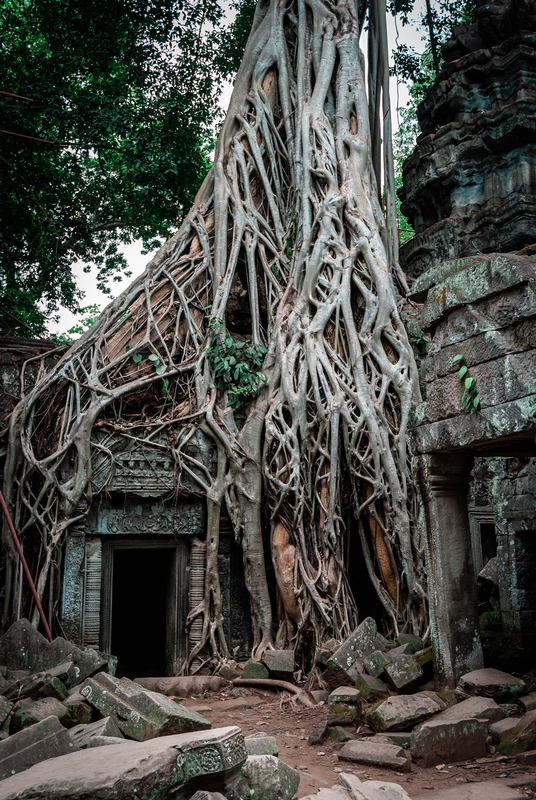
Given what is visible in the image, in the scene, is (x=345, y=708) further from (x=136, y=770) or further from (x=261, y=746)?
(x=136, y=770)

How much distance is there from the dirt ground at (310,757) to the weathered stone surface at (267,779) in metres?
0.33

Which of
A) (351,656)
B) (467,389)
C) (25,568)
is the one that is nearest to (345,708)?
(351,656)

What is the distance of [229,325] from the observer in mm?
7914

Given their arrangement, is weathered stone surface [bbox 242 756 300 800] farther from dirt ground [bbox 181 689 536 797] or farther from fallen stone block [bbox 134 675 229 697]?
fallen stone block [bbox 134 675 229 697]

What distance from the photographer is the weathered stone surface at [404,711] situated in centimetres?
401

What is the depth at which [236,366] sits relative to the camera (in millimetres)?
6914

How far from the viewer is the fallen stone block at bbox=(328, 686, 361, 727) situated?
4266 millimetres

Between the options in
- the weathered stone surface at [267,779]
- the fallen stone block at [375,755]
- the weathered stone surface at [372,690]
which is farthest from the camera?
the weathered stone surface at [372,690]

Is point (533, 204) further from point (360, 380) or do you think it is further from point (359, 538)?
point (359, 538)

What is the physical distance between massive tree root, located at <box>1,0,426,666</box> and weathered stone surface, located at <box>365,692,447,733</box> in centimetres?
171

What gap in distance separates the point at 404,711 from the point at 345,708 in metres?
0.41

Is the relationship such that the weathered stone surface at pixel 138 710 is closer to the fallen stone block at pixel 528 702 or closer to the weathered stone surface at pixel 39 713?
the weathered stone surface at pixel 39 713

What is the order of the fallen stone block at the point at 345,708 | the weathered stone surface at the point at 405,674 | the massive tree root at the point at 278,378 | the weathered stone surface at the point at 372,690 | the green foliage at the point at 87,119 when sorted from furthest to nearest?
the green foliage at the point at 87,119 → the massive tree root at the point at 278,378 → the weathered stone surface at the point at 372,690 → the weathered stone surface at the point at 405,674 → the fallen stone block at the point at 345,708

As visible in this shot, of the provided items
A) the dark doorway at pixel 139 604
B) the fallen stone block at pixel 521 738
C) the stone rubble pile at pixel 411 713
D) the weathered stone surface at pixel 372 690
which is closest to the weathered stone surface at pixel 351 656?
the stone rubble pile at pixel 411 713
